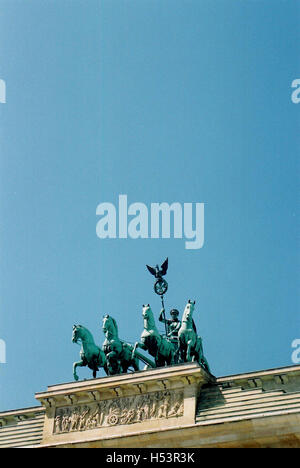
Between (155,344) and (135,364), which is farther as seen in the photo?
(135,364)

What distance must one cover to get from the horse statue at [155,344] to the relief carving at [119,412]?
4.22ft

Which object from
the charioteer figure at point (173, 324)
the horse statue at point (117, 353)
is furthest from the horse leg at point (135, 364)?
the charioteer figure at point (173, 324)

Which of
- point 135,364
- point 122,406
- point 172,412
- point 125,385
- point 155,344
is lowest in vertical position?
point 172,412

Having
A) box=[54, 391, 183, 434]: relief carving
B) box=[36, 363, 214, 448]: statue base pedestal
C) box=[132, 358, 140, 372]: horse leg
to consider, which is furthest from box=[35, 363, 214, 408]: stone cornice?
box=[132, 358, 140, 372]: horse leg

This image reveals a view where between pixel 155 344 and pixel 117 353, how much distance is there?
140 centimetres

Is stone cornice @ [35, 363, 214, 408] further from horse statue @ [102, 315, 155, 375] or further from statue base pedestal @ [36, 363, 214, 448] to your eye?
horse statue @ [102, 315, 155, 375]

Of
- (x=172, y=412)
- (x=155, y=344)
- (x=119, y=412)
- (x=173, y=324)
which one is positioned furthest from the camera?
(x=173, y=324)

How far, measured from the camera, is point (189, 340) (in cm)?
2981

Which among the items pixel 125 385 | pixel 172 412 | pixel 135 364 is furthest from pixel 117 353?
pixel 172 412

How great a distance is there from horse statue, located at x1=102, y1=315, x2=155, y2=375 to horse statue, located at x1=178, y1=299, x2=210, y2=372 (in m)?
1.46

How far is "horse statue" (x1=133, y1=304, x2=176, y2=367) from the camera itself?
29984 millimetres

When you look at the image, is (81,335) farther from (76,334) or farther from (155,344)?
(155,344)

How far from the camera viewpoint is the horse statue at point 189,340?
29.8 m
